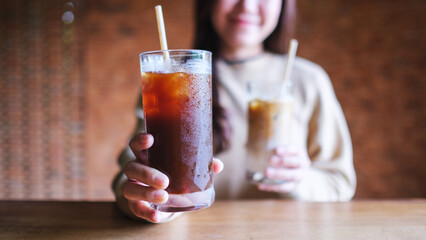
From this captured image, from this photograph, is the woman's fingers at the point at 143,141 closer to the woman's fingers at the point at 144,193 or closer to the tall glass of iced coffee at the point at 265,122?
the woman's fingers at the point at 144,193

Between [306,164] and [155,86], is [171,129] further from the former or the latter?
[306,164]

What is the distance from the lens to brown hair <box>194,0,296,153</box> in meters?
1.66

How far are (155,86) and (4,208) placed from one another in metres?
0.73

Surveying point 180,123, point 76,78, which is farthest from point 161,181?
point 76,78

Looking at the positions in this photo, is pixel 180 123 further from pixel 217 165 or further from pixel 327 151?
pixel 327 151

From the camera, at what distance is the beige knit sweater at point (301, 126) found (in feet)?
5.44

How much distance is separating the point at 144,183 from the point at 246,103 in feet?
3.39

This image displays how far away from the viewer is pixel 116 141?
4766 mm

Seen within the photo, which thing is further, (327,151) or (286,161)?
(327,151)

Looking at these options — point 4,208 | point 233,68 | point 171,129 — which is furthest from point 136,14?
point 171,129

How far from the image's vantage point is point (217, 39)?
→ 73.7 inches

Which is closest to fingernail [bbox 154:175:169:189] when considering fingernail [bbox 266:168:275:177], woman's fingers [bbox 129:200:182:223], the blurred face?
woman's fingers [bbox 129:200:182:223]

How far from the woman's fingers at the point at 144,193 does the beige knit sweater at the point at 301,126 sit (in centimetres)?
73

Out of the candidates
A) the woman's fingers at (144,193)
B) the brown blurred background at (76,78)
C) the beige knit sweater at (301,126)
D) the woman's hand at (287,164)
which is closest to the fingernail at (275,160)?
the woman's hand at (287,164)
